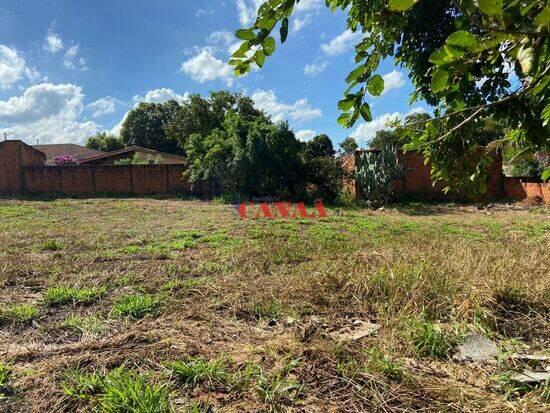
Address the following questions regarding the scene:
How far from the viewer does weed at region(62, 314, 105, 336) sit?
8.19 ft

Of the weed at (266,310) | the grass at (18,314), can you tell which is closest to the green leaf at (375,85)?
the weed at (266,310)

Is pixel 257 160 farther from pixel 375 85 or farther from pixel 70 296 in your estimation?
pixel 375 85

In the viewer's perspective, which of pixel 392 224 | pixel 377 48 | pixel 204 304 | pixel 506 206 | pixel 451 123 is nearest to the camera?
pixel 377 48

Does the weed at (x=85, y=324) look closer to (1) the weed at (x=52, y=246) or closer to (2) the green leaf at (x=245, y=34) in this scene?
(2) the green leaf at (x=245, y=34)

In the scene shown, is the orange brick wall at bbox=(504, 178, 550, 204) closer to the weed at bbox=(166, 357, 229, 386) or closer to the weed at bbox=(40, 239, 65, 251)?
the weed at bbox=(166, 357, 229, 386)

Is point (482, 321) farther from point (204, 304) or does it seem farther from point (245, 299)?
point (204, 304)

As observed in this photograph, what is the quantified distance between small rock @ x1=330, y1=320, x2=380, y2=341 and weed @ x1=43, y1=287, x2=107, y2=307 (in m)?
2.07

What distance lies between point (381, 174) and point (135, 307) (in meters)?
9.90

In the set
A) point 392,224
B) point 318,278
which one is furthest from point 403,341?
point 392,224

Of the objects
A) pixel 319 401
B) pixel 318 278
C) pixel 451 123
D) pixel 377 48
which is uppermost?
pixel 377 48

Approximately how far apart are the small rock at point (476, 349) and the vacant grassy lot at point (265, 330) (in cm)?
5

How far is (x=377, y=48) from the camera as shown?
3.84 feet

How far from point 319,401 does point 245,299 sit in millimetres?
1329

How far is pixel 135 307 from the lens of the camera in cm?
283
